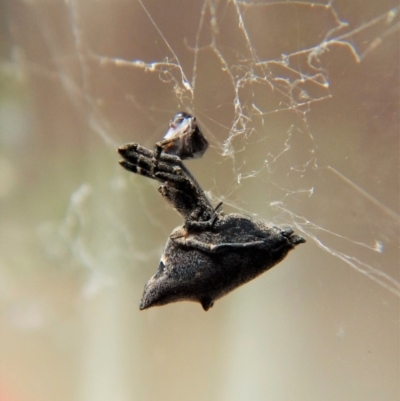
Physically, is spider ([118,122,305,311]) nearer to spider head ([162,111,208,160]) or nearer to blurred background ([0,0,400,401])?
spider head ([162,111,208,160])

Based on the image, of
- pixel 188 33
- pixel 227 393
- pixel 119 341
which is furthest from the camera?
pixel 119 341

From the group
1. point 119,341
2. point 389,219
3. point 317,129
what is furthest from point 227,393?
point 317,129

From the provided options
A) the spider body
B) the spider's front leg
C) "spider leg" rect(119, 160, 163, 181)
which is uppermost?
"spider leg" rect(119, 160, 163, 181)

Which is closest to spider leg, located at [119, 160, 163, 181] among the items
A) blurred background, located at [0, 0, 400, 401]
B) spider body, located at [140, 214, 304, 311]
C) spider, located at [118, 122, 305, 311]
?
spider, located at [118, 122, 305, 311]

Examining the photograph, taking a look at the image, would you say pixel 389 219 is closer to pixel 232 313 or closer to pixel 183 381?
pixel 232 313

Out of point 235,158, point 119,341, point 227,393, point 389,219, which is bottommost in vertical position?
point 227,393

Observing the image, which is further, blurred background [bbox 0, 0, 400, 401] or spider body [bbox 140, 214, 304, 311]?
blurred background [bbox 0, 0, 400, 401]

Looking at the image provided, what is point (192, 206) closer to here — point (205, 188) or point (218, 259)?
point (218, 259)
